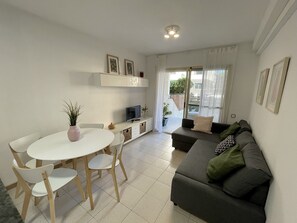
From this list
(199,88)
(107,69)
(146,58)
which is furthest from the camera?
(146,58)

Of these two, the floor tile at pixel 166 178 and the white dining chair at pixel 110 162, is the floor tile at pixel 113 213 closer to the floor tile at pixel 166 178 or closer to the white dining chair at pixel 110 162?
the white dining chair at pixel 110 162

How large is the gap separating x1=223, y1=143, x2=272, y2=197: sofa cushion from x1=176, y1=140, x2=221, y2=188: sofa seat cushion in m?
0.18

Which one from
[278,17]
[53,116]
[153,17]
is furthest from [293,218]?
[53,116]

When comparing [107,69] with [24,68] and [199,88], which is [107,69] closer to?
[24,68]

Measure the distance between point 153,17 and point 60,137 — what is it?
7.45ft

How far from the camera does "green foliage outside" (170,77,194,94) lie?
13.5 feet

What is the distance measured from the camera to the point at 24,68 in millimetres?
1931

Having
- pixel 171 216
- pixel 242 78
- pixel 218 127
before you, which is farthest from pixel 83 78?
pixel 242 78

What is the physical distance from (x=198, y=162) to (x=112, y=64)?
282 centimetres

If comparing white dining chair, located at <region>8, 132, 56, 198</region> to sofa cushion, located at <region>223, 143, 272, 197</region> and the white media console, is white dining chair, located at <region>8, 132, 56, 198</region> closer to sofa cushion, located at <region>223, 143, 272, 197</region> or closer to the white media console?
the white media console

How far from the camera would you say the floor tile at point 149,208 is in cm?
161

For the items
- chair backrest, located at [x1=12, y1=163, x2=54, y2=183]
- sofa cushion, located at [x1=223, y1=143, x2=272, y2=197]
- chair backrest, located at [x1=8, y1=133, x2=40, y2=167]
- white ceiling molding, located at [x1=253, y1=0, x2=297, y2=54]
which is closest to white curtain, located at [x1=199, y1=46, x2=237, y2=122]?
white ceiling molding, located at [x1=253, y1=0, x2=297, y2=54]

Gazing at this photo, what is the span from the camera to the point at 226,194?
1.39 meters

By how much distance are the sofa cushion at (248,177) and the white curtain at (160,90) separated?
3.08 meters
